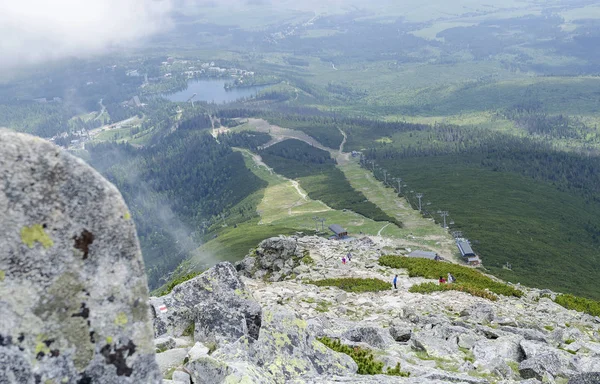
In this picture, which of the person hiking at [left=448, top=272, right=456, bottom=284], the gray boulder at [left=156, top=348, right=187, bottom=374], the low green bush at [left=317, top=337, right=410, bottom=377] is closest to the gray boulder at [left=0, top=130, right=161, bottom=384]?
the gray boulder at [left=156, top=348, right=187, bottom=374]

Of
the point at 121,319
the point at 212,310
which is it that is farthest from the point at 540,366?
the point at 121,319

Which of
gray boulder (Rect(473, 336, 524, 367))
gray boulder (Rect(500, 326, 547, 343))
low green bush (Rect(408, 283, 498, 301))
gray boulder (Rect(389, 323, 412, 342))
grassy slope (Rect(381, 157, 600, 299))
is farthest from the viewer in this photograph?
grassy slope (Rect(381, 157, 600, 299))

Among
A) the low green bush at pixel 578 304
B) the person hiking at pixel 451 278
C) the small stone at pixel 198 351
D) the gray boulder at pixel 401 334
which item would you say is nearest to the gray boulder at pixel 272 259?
the person hiking at pixel 451 278

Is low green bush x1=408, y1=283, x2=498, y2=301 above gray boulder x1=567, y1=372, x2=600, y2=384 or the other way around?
the other way around

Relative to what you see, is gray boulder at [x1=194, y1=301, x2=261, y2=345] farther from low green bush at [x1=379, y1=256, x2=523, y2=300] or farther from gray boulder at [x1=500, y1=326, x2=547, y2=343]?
low green bush at [x1=379, y1=256, x2=523, y2=300]

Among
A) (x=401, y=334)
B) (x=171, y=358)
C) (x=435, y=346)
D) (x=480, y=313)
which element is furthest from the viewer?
(x=480, y=313)

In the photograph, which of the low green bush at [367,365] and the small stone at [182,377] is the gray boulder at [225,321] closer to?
the small stone at [182,377]

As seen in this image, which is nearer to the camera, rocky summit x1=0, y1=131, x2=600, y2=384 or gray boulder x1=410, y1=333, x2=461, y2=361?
rocky summit x1=0, y1=131, x2=600, y2=384

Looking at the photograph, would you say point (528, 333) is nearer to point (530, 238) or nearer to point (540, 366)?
point (540, 366)
